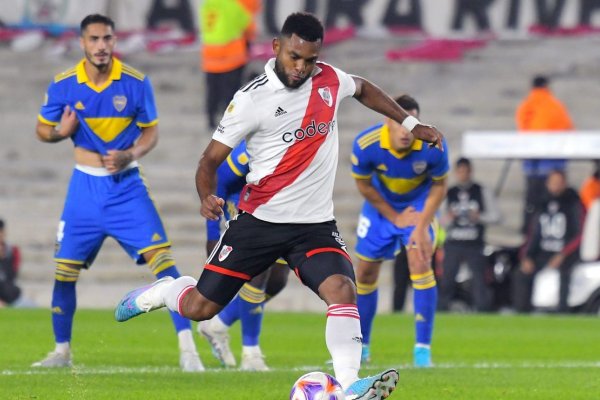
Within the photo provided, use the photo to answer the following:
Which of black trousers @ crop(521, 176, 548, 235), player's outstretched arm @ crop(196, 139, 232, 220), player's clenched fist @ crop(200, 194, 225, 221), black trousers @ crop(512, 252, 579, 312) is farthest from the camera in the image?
black trousers @ crop(521, 176, 548, 235)

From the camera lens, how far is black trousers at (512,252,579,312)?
20.7m

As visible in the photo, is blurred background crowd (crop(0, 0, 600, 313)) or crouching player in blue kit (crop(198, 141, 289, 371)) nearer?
crouching player in blue kit (crop(198, 141, 289, 371))

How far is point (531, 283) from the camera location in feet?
69.0

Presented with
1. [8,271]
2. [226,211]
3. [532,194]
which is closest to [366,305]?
[226,211]

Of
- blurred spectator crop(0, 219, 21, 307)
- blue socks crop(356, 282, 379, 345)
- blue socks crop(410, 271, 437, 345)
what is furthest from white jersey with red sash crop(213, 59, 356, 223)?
blurred spectator crop(0, 219, 21, 307)

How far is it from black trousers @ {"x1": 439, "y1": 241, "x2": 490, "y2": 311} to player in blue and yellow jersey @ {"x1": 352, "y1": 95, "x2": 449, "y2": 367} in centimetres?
714

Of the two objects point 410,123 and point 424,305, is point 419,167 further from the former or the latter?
point 410,123

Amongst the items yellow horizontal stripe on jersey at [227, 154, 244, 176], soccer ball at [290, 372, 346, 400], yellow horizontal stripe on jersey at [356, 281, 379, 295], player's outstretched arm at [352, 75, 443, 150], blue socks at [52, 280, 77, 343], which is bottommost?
yellow horizontal stripe on jersey at [356, 281, 379, 295]

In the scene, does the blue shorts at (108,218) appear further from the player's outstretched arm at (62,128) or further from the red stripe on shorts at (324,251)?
the red stripe on shorts at (324,251)

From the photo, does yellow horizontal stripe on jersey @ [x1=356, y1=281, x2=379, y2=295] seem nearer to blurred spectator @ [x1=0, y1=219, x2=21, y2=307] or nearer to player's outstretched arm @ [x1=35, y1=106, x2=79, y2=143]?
player's outstretched arm @ [x1=35, y1=106, x2=79, y2=143]

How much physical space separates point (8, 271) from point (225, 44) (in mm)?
5697

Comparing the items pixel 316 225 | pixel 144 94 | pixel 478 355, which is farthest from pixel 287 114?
pixel 478 355

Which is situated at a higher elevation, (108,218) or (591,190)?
(108,218)

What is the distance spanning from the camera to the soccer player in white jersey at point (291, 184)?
936 centimetres
